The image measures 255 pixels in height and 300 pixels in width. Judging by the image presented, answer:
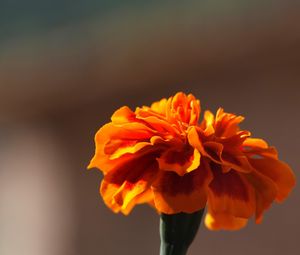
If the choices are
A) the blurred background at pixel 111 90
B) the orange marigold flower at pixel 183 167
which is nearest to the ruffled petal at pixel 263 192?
the orange marigold flower at pixel 183 167

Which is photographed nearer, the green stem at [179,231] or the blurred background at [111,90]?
the green stem at [179,231]

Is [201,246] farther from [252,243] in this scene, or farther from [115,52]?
[115,52]

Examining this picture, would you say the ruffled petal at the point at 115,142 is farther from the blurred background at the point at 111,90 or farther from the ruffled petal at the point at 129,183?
the blurred background at the point at 111,90

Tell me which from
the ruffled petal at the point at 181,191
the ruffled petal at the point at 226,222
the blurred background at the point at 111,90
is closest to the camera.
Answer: the ruffled petal at the point at 181,191

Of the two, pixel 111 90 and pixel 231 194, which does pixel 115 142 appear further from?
pixel 111 90

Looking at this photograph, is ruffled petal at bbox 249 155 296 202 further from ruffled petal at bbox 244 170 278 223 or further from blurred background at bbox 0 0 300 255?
blurred background at bbox 0 0 300 255

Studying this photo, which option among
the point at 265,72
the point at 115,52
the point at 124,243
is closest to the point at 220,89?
the point at 265,72

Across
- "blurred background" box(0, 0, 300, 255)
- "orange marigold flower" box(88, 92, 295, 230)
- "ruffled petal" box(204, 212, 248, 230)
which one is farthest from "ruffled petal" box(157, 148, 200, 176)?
"blurred background" box(0, 0, 300, 255)
